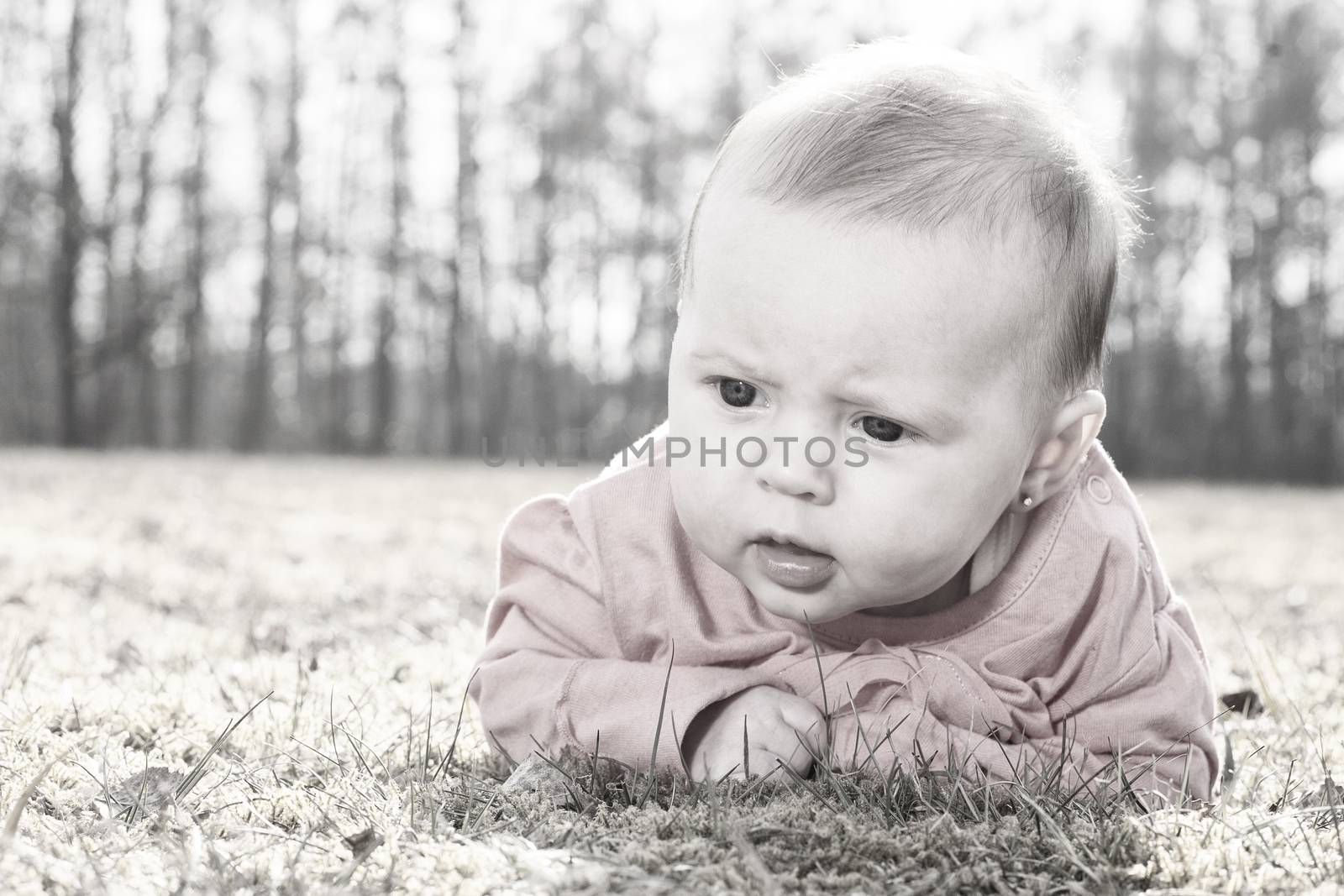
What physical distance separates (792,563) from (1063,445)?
1.76 feet

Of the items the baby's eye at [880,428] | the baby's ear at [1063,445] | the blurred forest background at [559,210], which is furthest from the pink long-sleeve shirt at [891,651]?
the blurred forest background at [559,210]

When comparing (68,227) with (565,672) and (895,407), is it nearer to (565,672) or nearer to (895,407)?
(565,672)

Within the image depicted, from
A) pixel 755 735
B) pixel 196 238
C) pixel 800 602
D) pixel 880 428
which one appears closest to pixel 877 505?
pixel 880 428

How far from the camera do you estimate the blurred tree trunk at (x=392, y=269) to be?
935 inches

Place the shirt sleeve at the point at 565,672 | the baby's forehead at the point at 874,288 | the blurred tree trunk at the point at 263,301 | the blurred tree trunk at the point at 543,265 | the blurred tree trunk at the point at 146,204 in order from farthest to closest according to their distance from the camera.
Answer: the blurred tree trunk at the point at 543,265
the blurred tree trunk at the point at 263,301
the blurred tree trunk at the point at 146,204
the shirt sleeve at the point at 565,672
the baby's forehead at the point at 874,288

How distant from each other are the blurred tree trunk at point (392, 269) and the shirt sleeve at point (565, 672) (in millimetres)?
22554

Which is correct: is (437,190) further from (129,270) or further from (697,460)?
(697,460)

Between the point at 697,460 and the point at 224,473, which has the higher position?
the point at 697,460

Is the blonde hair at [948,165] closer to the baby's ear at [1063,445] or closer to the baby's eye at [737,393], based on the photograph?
the baby's ear at [1063,445]

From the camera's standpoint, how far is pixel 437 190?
81.5 feet

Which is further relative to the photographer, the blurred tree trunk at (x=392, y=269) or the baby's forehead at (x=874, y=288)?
the blurred tree trunk at (x=392, y=269)

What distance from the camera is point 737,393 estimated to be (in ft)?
5.98

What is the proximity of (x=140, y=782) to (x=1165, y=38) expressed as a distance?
2614 centimetres

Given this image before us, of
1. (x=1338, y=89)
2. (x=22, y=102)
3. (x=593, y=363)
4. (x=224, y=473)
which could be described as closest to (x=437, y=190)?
(x=593, y=363)
